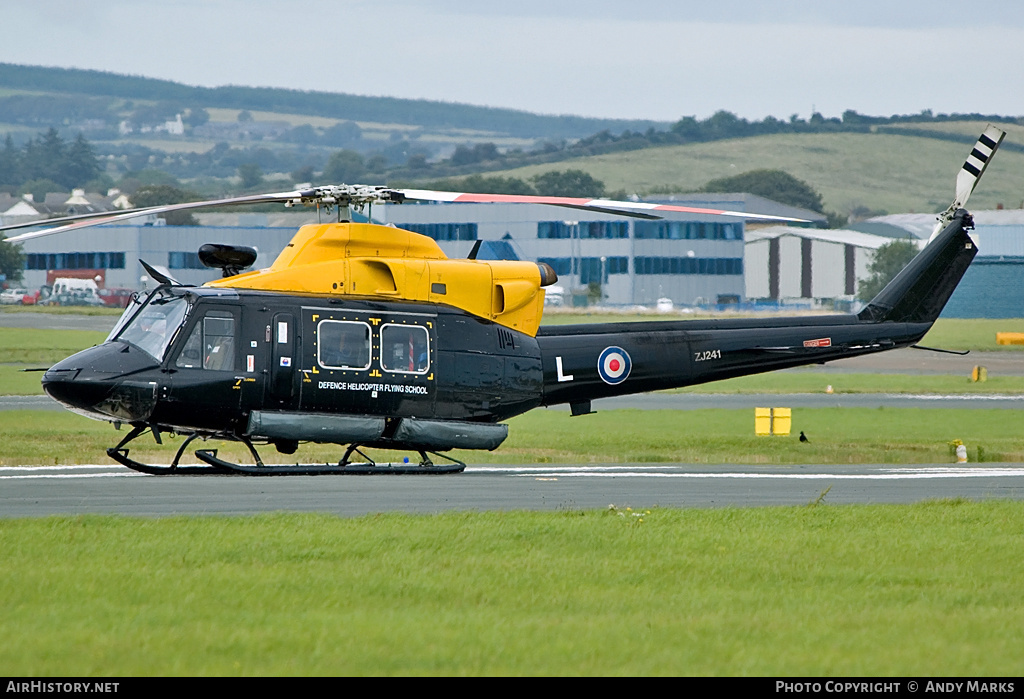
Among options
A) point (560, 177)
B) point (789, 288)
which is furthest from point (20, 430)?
point (560, 177)

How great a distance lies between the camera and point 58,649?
841 cm

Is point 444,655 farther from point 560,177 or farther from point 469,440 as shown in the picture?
point 560,177

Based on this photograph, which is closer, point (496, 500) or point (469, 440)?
point (496, 500)

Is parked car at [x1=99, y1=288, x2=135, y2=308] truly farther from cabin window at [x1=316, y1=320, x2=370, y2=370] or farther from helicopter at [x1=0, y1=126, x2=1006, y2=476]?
cabin window at [x1=316, y1=320, x2=370, y2=370]

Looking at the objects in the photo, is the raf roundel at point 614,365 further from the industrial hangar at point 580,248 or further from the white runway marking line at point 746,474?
the industrial hangar at point 580,248

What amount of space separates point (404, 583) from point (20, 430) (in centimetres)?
2046

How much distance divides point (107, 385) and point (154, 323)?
3.70 ft

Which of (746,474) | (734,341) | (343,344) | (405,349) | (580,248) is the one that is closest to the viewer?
(343,344)

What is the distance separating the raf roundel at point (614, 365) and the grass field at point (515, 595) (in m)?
5.61

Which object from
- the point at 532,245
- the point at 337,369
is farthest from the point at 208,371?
the point at 532,245

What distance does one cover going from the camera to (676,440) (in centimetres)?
2886

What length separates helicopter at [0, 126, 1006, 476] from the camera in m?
17.1

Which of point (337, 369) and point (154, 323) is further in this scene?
point (337, 369)

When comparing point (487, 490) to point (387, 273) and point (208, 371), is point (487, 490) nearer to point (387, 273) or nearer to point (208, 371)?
point (387, 273)
